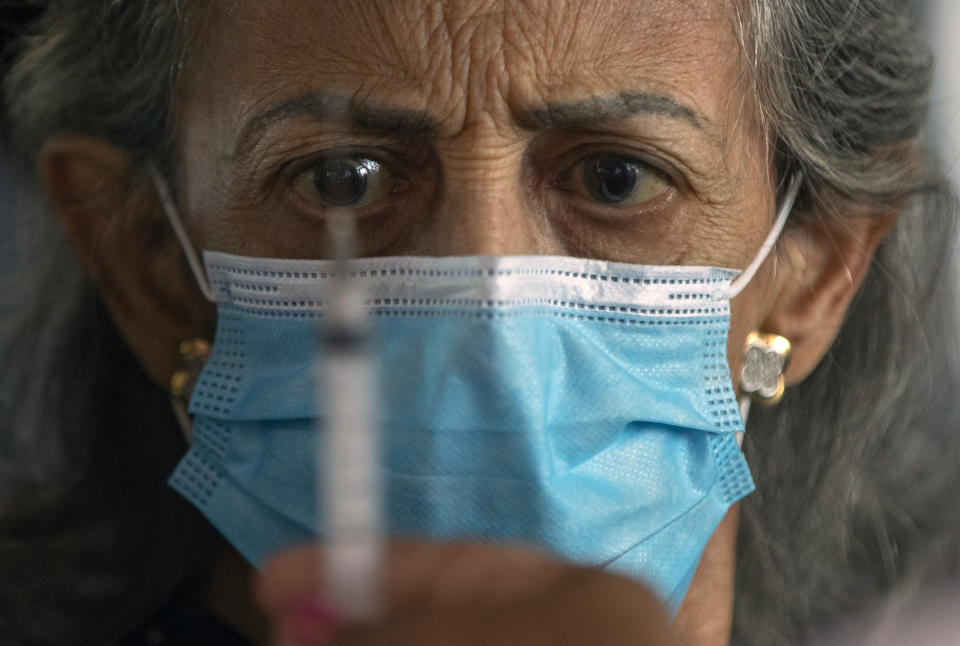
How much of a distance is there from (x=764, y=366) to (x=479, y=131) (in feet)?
2.39

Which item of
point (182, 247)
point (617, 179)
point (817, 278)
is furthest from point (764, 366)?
point (182, 247)

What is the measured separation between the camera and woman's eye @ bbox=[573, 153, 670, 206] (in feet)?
6.10

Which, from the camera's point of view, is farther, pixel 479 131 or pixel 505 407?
pixel 479 131

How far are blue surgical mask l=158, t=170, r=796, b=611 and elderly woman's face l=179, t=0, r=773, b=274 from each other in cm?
7

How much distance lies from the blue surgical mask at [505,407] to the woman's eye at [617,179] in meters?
0.13

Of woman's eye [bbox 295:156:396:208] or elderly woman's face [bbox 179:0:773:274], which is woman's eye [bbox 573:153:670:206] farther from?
woman's eye [bbox 295:156:396:208]

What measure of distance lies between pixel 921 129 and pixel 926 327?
0.62 meters

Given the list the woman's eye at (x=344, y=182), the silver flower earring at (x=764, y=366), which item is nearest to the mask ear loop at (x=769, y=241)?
the silver flower earring at (x=764, y=366)

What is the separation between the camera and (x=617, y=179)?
187 cm

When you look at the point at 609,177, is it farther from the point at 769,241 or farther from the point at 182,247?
the point at 182,247

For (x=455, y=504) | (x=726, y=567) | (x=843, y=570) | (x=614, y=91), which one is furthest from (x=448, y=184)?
(x=843, y=570)

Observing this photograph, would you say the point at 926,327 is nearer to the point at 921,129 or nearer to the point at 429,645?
the point at 921,129

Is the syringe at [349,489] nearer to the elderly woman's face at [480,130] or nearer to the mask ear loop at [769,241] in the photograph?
the elderly woman's face at [480,130]

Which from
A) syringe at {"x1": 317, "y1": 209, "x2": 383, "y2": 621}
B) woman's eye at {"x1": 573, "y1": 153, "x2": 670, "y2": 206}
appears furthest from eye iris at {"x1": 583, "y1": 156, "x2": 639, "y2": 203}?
syringe at {"x1": 317, "y1": 209, "x2": 383, "y2": 621}
